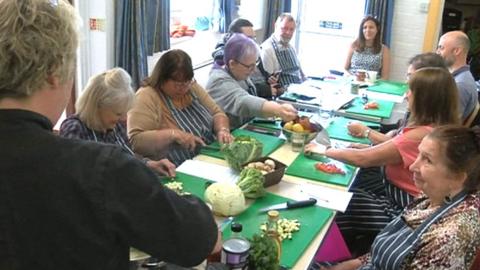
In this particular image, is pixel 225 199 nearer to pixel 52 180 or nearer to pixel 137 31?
pixel 52 180

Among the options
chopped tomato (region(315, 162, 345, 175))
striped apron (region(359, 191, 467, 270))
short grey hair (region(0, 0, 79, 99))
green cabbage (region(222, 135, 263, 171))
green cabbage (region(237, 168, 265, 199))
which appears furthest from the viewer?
chopped tomato (region(315, 162, 345, 175))

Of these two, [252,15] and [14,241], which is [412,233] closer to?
[14,241]

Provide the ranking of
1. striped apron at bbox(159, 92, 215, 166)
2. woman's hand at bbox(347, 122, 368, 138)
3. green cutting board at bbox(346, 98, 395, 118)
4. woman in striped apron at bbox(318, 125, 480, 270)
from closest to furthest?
woman in striped apron at bbox(318, 125, 480, 270) < striped apron at bbox(159, 92, 215, 166) < woman's hand at bbox(347, 122, 368, 138) < green cutting board at bbox(346, 98, 395, 118)

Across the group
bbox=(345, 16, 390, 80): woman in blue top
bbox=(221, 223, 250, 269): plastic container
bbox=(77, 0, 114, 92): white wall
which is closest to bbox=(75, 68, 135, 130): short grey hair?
bbox=(221, 223, 250, 269): plastic container

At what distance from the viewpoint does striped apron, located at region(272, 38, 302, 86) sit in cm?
436

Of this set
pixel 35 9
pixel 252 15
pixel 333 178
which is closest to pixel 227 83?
pixel 333 178

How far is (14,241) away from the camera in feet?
2.74

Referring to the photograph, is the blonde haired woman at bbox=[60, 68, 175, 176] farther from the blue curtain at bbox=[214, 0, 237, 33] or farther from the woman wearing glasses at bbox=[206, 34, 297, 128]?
the blue curtain at bbox=[214, 0, 237, 33]

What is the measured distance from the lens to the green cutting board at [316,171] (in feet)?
7.02

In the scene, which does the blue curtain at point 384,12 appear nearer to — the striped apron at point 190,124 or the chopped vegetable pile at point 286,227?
the striped apron at point 190,124

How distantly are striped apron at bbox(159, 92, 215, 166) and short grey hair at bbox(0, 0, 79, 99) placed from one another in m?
1.56

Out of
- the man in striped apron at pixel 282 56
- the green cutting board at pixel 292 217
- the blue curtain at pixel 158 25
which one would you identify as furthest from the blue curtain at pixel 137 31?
the green cutting board at pixel 292 217

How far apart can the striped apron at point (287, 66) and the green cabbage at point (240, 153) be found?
2222mm

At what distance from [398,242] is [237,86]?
5.08ft
